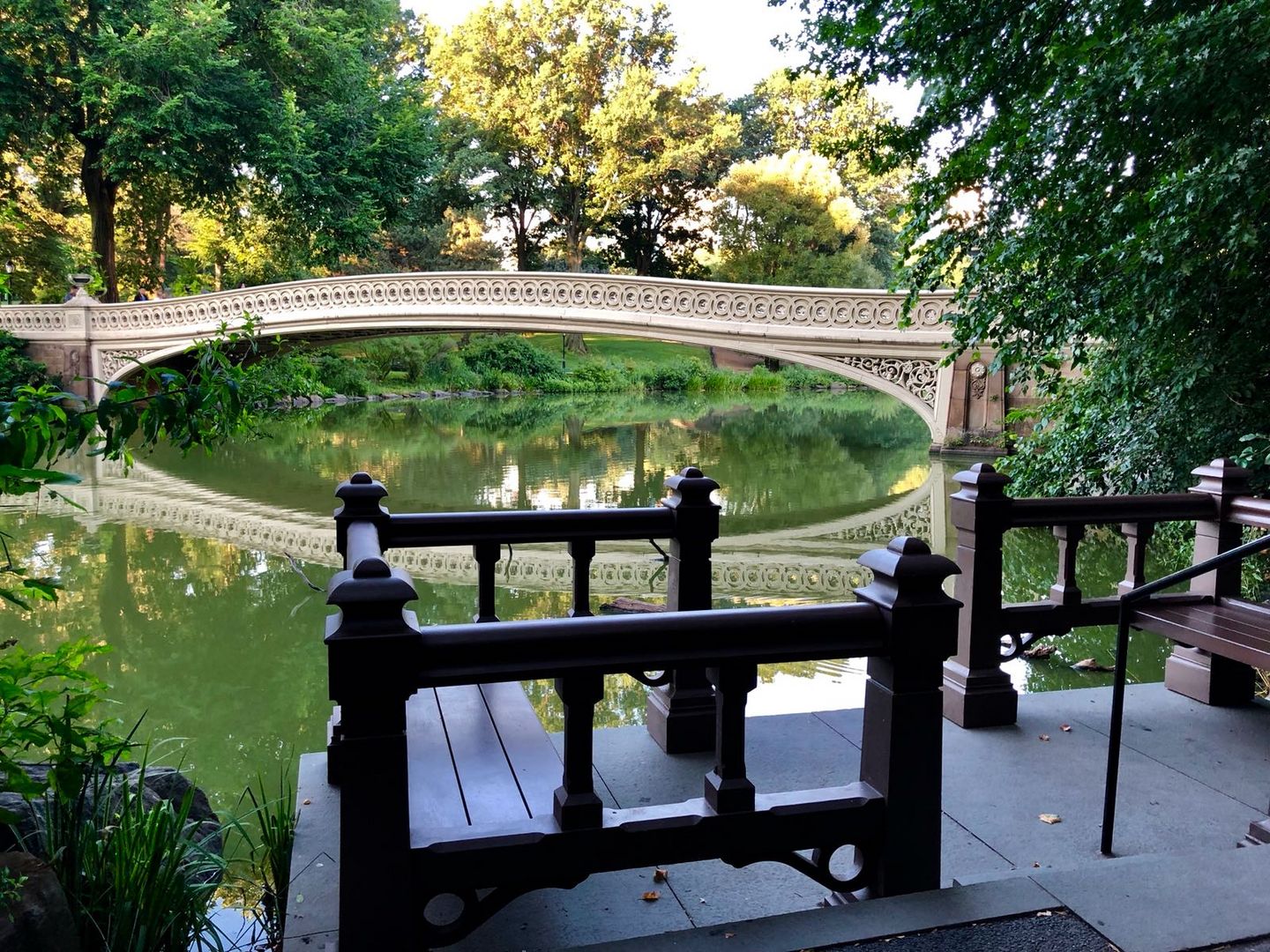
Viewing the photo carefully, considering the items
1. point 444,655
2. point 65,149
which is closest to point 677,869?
point 444,655

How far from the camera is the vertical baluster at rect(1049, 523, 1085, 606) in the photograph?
3.76 meters

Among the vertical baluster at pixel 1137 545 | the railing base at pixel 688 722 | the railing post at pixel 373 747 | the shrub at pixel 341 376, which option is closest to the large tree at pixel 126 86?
the shrub at pixel 341 376

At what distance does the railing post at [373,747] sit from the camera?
5.23 ft

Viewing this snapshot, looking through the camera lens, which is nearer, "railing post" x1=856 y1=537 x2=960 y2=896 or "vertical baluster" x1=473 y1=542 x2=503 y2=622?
"railing post" x1=856 y1=537 x2=960 y2=896

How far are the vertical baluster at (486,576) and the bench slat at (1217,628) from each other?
2.25 metres

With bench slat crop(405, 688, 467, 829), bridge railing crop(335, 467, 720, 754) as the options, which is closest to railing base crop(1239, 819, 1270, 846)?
bridge railing crop(335, 467, 720, 754)

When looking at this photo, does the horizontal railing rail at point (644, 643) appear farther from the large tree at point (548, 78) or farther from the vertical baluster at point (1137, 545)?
the large tree at point (548, 78)

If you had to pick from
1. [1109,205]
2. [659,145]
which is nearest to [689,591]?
[1109,205]

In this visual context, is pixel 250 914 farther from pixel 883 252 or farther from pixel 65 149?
pixel 883 252

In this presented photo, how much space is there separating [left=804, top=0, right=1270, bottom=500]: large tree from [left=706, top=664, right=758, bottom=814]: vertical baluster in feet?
12.7

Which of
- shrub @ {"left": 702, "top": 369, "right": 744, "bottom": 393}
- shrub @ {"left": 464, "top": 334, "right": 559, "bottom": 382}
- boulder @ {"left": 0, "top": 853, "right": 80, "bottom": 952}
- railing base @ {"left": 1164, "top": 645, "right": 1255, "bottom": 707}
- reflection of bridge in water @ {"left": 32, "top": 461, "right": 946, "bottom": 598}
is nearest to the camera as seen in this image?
boulder @ {"left": 0, "top": 853, "right": 80, "bottom": 952}

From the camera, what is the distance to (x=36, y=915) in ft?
6.03

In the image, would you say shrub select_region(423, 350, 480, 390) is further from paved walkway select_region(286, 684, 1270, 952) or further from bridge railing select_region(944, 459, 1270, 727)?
paved walkway select_region(286, 684, 1270, 952)

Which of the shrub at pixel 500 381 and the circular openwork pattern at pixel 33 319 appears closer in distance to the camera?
the circular openwork pattern at pixel 33 319
